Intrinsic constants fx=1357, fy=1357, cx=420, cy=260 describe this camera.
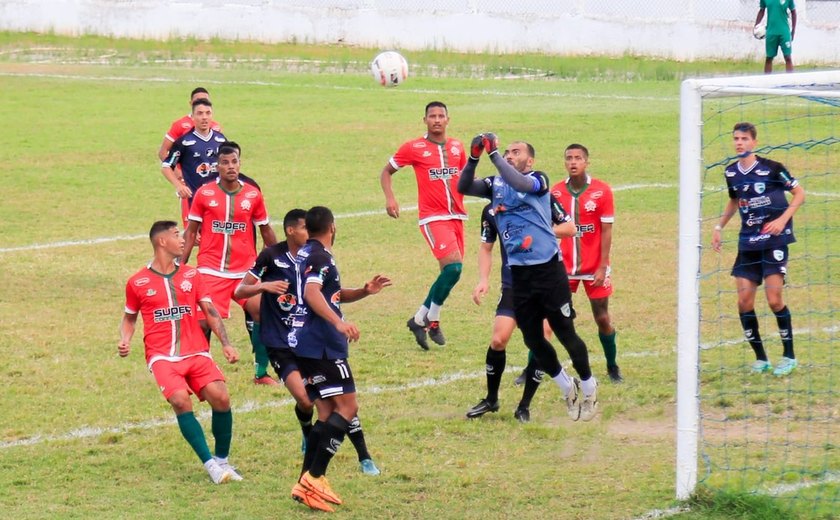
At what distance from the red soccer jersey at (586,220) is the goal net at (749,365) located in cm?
91

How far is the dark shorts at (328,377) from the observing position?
348 inches

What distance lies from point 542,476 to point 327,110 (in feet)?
66.6

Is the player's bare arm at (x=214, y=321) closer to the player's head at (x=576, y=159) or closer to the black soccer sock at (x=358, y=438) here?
the black soccer sock at (x=358, y=438)

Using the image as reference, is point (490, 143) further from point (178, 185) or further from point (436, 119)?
point (178, 185)

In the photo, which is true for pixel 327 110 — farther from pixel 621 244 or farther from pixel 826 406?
pixel 826 406

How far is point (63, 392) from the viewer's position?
11430 mm

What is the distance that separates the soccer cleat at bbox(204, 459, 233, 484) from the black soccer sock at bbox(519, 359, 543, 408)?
248 cm

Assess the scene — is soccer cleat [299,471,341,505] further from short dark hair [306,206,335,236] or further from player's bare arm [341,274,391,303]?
short dark hair [306,206,335,236]

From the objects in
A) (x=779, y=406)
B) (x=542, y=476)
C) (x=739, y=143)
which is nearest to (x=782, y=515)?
(x=542, y=476)

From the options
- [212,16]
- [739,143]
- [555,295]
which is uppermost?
[212,16]

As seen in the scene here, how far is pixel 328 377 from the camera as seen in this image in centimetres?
883

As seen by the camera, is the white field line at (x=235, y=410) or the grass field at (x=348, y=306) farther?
the white field line at (x=235, y=410)

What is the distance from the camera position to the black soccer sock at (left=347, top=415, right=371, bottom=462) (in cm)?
917

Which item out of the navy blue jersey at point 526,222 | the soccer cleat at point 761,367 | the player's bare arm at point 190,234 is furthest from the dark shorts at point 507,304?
the player's bare arm at point 190,234
